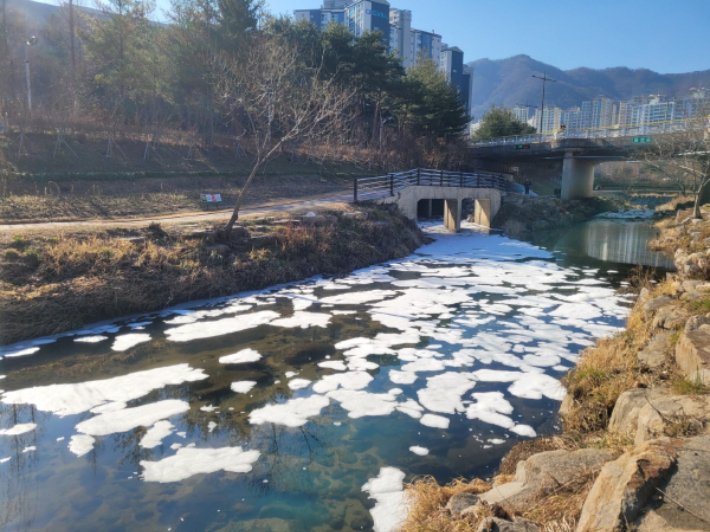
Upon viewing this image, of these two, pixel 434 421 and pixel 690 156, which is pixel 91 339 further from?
pixel 690 156

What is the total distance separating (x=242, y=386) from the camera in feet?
25.4

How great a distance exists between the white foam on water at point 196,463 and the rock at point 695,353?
195 inches

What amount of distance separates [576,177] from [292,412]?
153ft

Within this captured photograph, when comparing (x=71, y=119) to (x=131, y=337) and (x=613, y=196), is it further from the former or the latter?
(x=613, y=196)

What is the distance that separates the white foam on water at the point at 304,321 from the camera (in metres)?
10.9

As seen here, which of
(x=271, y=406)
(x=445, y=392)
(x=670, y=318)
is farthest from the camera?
(x=670, y=318)

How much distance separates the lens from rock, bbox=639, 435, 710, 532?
2973 millimetres

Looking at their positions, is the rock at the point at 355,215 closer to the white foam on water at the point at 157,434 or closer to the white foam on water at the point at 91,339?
the white foam on water at the point at 91,339

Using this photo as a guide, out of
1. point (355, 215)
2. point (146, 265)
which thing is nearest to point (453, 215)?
point (355, 215)

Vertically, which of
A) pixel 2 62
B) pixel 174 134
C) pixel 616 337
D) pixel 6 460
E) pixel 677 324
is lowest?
pixel 6 460

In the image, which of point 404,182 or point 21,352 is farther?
point 404,182

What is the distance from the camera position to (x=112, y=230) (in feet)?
45.9

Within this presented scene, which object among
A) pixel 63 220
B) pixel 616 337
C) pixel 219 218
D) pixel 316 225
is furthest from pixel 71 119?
pixel 616 337

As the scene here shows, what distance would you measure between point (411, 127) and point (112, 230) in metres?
36.1
